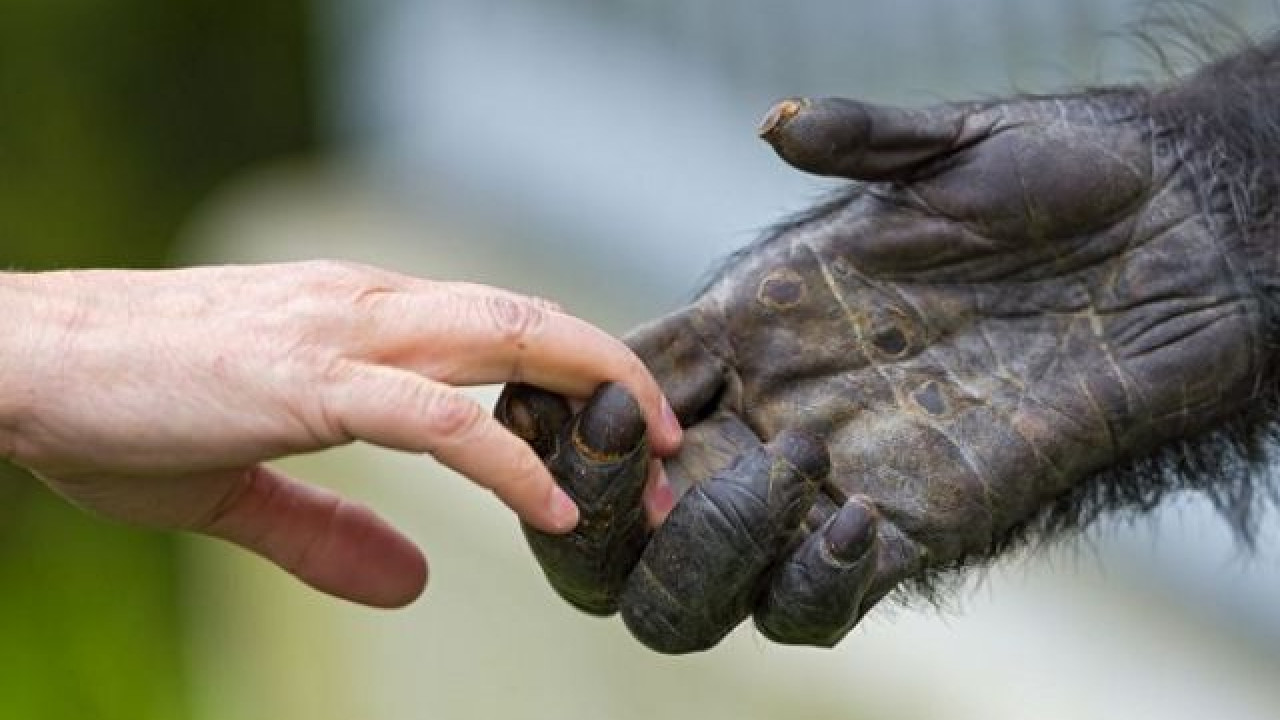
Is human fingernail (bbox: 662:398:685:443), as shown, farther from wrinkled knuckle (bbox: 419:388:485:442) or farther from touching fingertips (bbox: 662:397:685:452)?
wrinkled knuckle (bbox: 419:388:485:442)

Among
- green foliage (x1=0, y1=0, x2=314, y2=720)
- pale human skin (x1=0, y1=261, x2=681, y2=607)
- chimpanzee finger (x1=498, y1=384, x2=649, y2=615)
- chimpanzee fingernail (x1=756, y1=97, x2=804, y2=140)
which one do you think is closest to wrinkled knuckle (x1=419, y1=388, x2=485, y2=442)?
pale human skin (x1=0, y1=261, x2=681, y2=607)

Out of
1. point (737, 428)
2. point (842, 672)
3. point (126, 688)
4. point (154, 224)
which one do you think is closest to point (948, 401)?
point (737, 428)

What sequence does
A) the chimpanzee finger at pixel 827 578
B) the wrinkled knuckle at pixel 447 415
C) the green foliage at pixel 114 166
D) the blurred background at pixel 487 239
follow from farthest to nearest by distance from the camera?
1. the green foliage at pixel 114 166
2. the blurred background at pixel 487 239
3. the chimpanzee finger at pixel 827 578
4. the wrinkled knuckle at pixel 447 415

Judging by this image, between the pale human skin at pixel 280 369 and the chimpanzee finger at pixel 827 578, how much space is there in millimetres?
114

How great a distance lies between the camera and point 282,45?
6109 millimetres

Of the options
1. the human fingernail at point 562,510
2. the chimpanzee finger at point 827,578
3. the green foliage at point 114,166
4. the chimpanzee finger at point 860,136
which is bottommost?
the green foliage at point 114,166

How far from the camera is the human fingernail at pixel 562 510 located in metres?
1.61

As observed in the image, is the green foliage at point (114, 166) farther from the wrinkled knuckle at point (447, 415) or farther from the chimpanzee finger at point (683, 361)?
the wrinkled knuckle at point (447, 415)

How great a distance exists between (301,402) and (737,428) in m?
0.39

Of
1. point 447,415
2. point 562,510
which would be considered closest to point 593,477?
point 562,510

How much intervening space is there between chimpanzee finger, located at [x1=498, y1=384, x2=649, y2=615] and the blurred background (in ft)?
2.16

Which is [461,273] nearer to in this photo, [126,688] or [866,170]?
[126,688]

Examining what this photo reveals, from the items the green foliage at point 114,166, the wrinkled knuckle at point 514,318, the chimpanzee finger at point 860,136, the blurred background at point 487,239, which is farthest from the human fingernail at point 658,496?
the green foliage at point 114,166

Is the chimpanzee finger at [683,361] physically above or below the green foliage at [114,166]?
above
